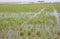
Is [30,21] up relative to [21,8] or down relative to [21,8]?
down

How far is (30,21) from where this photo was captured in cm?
121

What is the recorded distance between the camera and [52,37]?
3.82 feet

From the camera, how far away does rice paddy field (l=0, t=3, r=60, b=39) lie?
1.18 meters

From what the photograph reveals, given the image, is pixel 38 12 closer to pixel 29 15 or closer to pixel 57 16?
pixel 29 15

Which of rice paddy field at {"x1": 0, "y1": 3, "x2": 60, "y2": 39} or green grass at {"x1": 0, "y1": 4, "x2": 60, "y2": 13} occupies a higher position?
green grass at {"x1": 0, "y1": 4, "x2": 60, "y2": 13}

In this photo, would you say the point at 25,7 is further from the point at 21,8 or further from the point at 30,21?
the point at 30,21

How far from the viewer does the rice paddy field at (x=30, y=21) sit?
1.18m

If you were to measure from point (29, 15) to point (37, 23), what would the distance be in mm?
147

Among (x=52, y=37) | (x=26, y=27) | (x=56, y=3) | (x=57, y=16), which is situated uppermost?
(x=56, y=3)

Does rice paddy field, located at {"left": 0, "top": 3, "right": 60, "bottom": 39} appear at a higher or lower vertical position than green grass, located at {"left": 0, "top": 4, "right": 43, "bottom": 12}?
lower

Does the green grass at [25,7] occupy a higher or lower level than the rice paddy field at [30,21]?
higher

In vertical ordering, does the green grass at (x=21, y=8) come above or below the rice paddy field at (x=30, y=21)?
above

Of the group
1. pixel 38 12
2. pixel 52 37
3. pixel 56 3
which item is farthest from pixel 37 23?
pixel 56 3

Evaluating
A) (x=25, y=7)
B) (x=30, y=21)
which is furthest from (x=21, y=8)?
(x=30, y=21)
